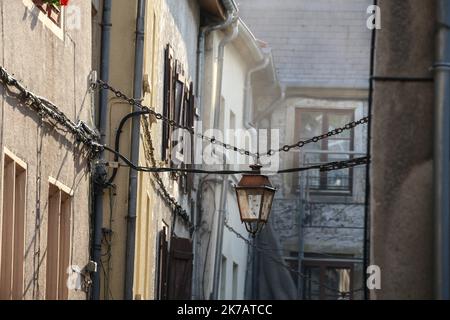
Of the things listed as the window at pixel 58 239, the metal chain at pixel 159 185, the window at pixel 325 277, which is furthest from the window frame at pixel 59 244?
the window at pixel 325 277

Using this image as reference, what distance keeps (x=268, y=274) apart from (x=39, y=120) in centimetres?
1971

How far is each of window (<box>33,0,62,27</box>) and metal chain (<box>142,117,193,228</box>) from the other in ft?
11.5

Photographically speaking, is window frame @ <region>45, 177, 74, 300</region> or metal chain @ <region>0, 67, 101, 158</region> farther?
window frame @ <region>45, 177, 74, 300</region>

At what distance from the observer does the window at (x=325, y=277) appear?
32116 millimetres

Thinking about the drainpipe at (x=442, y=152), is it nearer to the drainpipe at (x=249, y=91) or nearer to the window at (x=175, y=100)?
the window at (x=175, y=100)

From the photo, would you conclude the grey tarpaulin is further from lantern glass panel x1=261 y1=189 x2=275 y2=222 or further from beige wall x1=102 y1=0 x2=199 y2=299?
lantern glass panel x1=261 y1=189 x2=275 y2=222

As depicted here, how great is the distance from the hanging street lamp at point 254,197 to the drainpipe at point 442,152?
5.55 meters

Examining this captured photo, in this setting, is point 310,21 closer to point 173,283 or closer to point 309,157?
point 309,157

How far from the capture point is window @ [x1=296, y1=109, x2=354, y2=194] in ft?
107

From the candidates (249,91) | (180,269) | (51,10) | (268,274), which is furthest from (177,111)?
(268,274)

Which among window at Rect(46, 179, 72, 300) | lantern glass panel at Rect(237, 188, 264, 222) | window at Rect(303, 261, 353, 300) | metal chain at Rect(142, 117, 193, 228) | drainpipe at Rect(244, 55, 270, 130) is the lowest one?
window at Rect(303, 261, 353, 300)

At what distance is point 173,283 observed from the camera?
810 inches

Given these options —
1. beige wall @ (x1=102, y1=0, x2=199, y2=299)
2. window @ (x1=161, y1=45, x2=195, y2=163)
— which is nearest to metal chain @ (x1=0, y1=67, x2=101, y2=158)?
beige wall @ (x1=102, y1=0, x2=199, y2=299)
